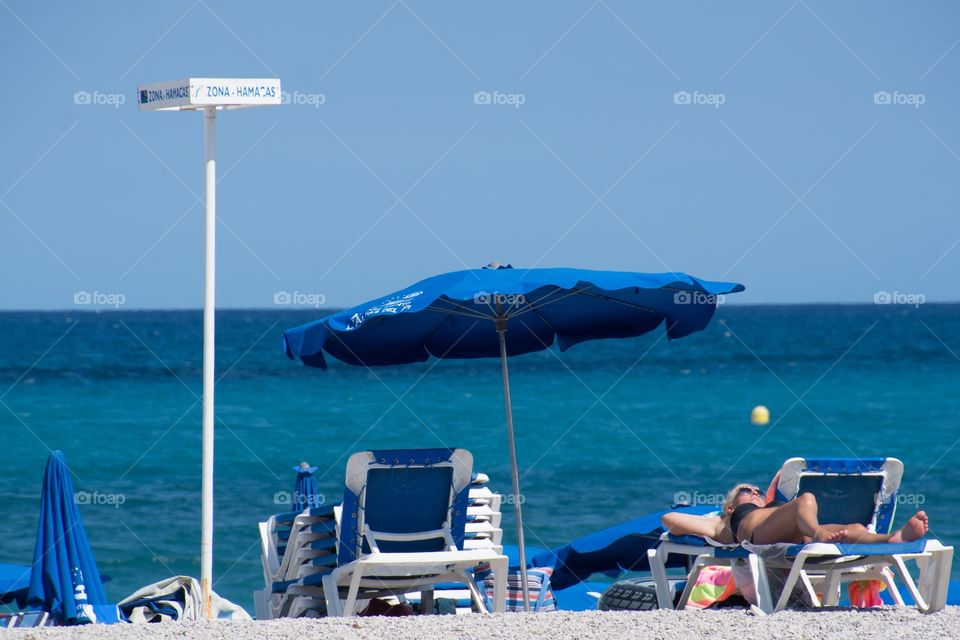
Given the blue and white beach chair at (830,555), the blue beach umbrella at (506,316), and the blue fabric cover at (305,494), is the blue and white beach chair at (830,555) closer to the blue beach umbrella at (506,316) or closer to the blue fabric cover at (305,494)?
the blue beach umbrella at (506,316)

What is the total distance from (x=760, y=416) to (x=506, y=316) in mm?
21080

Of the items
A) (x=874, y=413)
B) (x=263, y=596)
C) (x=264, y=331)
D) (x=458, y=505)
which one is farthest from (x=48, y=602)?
(x=264, y=331)

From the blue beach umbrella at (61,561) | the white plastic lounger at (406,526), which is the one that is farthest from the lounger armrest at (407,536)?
the blue beach umbrella at (61,561)

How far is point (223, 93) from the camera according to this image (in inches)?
218

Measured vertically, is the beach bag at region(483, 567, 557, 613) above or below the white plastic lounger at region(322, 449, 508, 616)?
below

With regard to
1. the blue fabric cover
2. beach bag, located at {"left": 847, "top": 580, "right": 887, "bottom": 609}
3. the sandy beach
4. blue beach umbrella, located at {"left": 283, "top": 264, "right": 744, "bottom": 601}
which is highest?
blue beach umbrella, located at {"left": 283, "top": 264, "right": 744, "bottom": 601}

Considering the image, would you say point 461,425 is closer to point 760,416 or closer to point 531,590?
point 760,416

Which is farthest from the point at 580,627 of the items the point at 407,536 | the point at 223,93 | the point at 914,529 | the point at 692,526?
the point at 223,93

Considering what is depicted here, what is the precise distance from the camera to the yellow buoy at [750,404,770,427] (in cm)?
2648

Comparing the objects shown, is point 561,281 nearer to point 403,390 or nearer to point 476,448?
point 476,448

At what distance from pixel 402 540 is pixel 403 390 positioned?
2835 cm

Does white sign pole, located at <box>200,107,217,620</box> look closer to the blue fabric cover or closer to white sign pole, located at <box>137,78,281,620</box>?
white sign pole, located at <box>137,78,281,620</box>

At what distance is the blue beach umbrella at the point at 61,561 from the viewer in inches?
227

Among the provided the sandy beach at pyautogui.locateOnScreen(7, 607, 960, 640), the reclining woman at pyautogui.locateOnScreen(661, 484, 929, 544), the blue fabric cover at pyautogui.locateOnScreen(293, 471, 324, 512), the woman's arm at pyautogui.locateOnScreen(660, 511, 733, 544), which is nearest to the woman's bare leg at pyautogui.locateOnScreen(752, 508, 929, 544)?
the reclining woman at pyautogui.locateOnScreen(661, 484, 929, 544)
